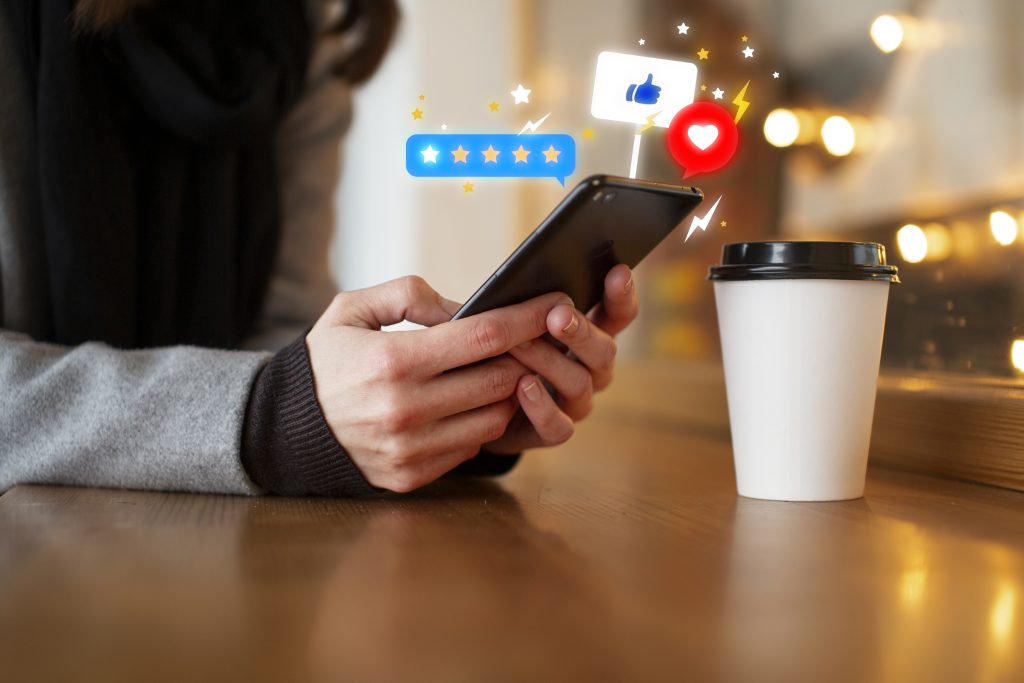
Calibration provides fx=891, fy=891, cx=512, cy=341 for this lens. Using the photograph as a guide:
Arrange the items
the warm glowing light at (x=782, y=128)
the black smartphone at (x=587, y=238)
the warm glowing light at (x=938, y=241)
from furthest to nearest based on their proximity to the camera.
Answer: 1. the warm glowing light at (x=782, y=128)
2. the warm glowing light at (x=938, y=241)
3. the black smartphone at (x=587, y=238)

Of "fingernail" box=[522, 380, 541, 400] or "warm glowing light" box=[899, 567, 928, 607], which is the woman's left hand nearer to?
"fingernail" box=[522, 380, 541, 400]

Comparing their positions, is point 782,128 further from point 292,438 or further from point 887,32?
point 292,438

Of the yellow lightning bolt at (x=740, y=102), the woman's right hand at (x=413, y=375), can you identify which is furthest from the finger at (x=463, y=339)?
the yellow lightning bolt at (x=740, y=102)

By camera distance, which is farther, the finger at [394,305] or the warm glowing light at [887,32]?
the warm glowing light at [887,32]

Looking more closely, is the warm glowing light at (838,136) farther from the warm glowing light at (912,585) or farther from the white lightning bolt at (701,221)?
the warm glowing light at (912,585)

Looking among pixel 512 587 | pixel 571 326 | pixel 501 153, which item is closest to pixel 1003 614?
pixel 512 587

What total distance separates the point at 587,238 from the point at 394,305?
148 mm

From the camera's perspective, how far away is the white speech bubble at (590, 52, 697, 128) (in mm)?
641

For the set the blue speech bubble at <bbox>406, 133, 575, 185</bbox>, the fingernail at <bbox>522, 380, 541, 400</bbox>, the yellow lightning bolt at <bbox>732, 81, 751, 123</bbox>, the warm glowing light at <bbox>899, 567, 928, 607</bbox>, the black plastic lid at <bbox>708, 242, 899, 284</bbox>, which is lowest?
the warm glowing light at <bbox>899, 567, 928, 607</bbox>

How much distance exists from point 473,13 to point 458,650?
2.15 ft

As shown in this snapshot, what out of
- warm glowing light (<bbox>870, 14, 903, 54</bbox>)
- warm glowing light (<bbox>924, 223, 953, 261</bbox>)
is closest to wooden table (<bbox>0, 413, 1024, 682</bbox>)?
warm glowing light (<bbox>924, 223, 953, 261</bbox>)

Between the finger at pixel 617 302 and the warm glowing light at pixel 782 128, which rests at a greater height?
the warm glowing light at pixel 782 128

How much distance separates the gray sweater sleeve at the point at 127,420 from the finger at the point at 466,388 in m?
0.13

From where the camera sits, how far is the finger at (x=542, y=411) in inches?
25.4
